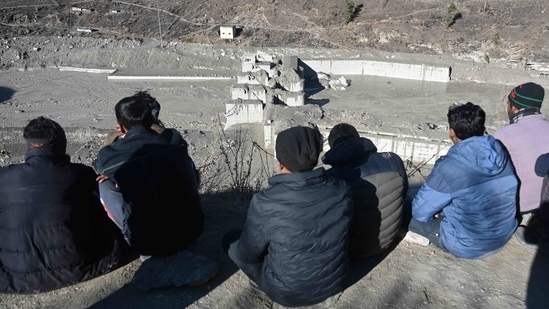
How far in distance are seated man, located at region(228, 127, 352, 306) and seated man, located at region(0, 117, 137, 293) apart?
121 centimetres

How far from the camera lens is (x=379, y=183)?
11.2ft

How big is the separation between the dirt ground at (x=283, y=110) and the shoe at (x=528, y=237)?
0.07 metres

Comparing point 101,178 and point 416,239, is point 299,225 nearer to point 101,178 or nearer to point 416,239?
point 101,178

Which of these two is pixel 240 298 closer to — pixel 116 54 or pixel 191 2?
pixel 116 54

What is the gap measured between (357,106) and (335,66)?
5.05 metres

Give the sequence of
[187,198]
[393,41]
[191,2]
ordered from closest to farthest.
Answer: [187,198] → [393,41] → [191,2]

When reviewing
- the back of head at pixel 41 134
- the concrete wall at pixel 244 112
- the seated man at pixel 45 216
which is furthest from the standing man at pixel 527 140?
the concrete wall at pixel 244 112

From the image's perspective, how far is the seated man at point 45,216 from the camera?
311cm

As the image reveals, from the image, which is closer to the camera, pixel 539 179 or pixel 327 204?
pixel 327 204

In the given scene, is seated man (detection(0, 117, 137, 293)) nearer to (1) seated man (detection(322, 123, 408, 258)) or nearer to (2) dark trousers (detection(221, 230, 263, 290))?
(2) dark trousers (detection(221, 230, 263, 290))

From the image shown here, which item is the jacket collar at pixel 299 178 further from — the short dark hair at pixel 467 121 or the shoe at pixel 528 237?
the shoe at pixel 528 237

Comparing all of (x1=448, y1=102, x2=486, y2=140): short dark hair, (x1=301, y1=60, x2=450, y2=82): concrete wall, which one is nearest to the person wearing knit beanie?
(x1=448, y1=102, x2=486, y2=140): short dark hair

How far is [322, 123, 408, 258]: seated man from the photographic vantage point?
341 cm

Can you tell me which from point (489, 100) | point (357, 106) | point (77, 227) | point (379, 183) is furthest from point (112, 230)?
point (489, 100)
